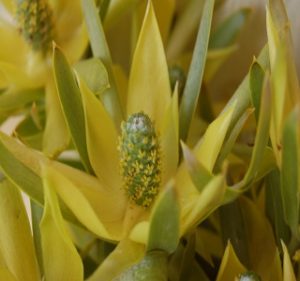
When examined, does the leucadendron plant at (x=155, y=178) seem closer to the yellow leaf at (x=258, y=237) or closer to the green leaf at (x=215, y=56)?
the yellow leaf at (x=258, y=237)

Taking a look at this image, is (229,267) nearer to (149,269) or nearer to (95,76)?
(149,269)

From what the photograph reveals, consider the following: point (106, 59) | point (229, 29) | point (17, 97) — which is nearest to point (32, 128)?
point (17, 97)

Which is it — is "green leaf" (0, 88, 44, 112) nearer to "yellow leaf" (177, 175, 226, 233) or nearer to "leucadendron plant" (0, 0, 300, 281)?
"leucadendron plant" (0, 0, 300, 281)

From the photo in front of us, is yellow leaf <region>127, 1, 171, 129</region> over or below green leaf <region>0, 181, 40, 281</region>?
over

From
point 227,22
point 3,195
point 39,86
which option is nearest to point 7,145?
point 3,195

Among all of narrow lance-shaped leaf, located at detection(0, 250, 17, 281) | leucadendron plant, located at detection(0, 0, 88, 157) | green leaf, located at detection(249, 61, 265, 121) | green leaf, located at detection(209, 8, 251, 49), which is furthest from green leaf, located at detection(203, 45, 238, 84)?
narrow lance-shaped leaf, located at detection(0, 250, 17, 281)

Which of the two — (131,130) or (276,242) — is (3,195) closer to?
(131,130)

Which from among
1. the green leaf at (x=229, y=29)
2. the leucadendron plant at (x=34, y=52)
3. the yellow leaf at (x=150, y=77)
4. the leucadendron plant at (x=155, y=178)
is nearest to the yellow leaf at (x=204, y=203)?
the leucadendron plant at (x=155, y=178)
